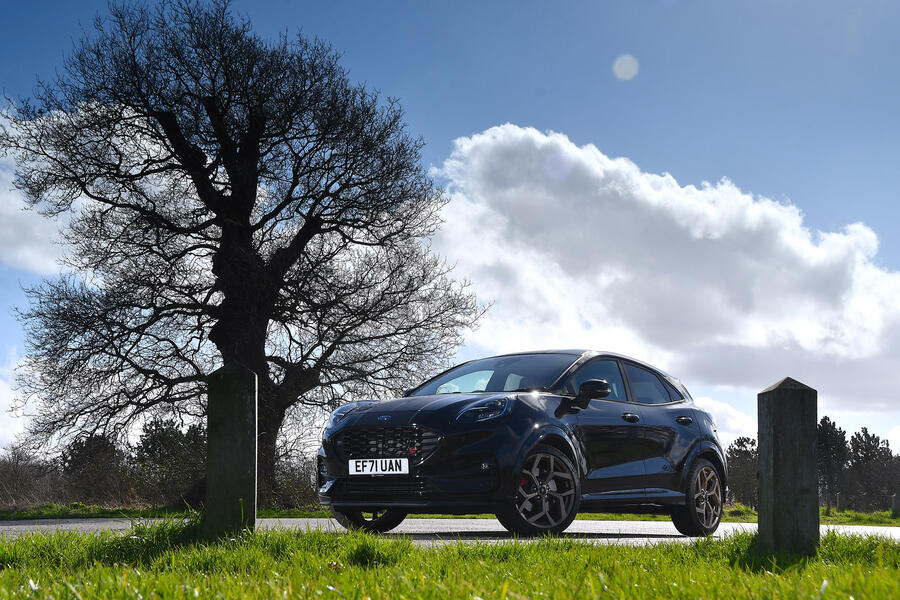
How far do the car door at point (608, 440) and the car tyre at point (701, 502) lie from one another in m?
0.86

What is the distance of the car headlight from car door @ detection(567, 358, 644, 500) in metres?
0.87

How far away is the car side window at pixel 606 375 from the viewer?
743cm

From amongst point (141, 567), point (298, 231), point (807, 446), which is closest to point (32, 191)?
point (298, 231)

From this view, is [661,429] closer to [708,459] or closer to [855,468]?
[708,459]

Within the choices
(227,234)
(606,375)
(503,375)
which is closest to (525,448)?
(503,375)

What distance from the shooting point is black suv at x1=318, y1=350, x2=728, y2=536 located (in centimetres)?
626

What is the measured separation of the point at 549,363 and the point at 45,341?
15.3m

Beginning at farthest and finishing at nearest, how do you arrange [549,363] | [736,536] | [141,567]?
1. [549,363]
2. [736,536]
3. [141,567]

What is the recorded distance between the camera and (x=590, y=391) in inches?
269

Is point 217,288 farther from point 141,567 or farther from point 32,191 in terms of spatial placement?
point 141,567

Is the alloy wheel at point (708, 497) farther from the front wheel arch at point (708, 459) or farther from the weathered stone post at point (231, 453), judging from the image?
the weathered stone post at point (231, 453)

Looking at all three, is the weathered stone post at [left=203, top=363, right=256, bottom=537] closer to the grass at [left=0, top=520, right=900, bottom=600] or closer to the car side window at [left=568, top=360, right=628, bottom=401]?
the grass at [left=0, top=520, right=900, bottom=600]

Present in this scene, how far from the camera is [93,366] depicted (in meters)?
19.2

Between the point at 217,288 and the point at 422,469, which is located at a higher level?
the point at 217,288
